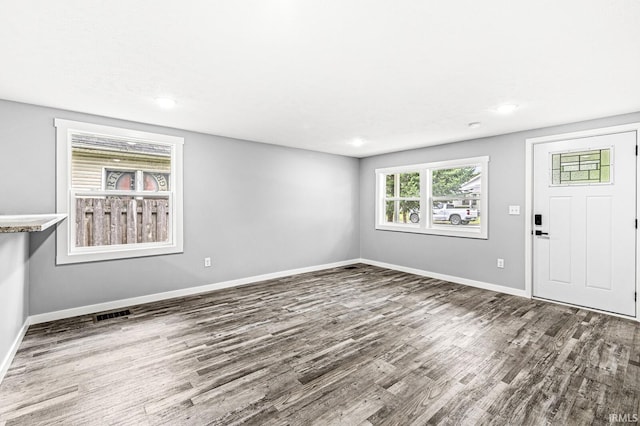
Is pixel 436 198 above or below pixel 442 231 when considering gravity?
above

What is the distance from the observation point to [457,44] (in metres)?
2.03

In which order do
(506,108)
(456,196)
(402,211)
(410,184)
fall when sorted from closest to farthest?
(506,108) → (456,196) → (410,184) → (402,211)

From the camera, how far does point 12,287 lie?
101 inches

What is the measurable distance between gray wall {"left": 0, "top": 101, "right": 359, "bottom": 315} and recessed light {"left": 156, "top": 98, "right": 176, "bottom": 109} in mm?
950

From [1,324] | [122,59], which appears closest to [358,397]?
[1,324]

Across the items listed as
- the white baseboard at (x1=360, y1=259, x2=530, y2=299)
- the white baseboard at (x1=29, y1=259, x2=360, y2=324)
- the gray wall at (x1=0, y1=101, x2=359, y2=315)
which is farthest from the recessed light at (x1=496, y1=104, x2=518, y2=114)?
the white baseboard at (x1=29, y1=259, x2=360, y2=324)

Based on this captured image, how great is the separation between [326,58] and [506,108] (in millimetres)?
2269

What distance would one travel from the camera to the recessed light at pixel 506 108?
3226 mm

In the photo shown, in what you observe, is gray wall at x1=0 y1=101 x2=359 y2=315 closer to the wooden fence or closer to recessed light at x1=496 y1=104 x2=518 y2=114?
the wooden fence

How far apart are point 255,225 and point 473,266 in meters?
3.64

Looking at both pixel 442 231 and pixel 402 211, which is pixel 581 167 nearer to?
pixel 442 231

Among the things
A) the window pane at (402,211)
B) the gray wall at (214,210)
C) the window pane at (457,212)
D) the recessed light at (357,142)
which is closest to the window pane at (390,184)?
the window pane at (402,211)

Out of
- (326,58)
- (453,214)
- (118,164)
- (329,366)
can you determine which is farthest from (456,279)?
(118,164)

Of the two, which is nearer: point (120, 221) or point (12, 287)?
point (12, 287)
